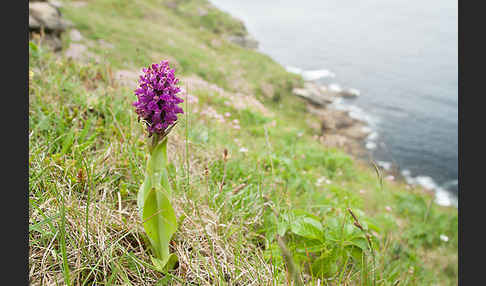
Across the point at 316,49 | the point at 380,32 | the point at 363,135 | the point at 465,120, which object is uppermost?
the point at 380,32

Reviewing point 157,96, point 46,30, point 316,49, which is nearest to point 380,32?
point 316,49

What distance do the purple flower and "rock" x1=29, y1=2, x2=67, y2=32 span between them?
8.20 meters

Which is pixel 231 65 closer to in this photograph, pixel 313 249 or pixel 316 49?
pixel 313 249

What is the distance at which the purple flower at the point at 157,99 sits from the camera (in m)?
1.44

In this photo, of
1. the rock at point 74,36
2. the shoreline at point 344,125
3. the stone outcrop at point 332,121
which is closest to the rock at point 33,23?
the rock at point 74,36

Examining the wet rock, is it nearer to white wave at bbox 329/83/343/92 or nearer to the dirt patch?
white wave at bbox 329/83/343/92

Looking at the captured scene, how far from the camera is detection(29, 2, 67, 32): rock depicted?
7.61 metres

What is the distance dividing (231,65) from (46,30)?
592 inches

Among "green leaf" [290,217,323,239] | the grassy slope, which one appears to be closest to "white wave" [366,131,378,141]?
the grassy slope

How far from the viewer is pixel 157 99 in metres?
1.44

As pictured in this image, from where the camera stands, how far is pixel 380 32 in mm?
54844

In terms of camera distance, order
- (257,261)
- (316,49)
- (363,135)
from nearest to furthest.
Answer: (257,261) < (363,135) < (316,49)

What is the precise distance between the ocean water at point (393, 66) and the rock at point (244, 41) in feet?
18.9

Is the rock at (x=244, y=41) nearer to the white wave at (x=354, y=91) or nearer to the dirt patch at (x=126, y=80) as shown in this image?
the white wave at (x=354, y=91)
